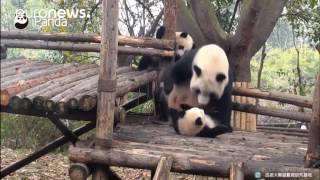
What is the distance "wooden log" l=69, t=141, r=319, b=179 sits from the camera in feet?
8.38

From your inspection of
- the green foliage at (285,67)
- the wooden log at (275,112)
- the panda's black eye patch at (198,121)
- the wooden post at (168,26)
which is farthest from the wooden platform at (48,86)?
the green foliage at (285,67)

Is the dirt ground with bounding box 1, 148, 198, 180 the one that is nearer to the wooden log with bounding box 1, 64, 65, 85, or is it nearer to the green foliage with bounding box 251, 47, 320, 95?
the wooden log with bounding box 1, 64, 65, 85

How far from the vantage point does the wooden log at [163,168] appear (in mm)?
2502

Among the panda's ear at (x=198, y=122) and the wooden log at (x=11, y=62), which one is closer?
the wooden log at (x=11, y=62)

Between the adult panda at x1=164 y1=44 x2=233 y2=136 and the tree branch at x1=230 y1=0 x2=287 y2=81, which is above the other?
the tree branch at x1=230 y1=0 x2=287 y2=81

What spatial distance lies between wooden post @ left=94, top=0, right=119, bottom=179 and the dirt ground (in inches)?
96.3

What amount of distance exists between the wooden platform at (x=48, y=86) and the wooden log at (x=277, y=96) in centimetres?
107

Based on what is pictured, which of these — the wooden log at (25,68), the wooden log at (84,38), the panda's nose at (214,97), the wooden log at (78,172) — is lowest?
the wooden log at (78,172)

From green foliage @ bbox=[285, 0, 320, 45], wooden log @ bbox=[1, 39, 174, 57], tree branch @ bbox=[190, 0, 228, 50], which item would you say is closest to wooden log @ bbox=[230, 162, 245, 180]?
wooden log @ bbox=[1, 39, 174, 57]

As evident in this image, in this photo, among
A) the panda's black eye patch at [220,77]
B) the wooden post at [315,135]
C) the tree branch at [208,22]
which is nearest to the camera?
the wooden post at [315,135]

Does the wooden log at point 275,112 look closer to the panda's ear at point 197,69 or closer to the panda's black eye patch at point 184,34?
the panda's ear at point 197,69

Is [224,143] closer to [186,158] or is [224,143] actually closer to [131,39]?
[186,158]

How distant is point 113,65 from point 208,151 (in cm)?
69

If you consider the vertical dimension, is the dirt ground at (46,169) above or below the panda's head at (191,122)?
below
